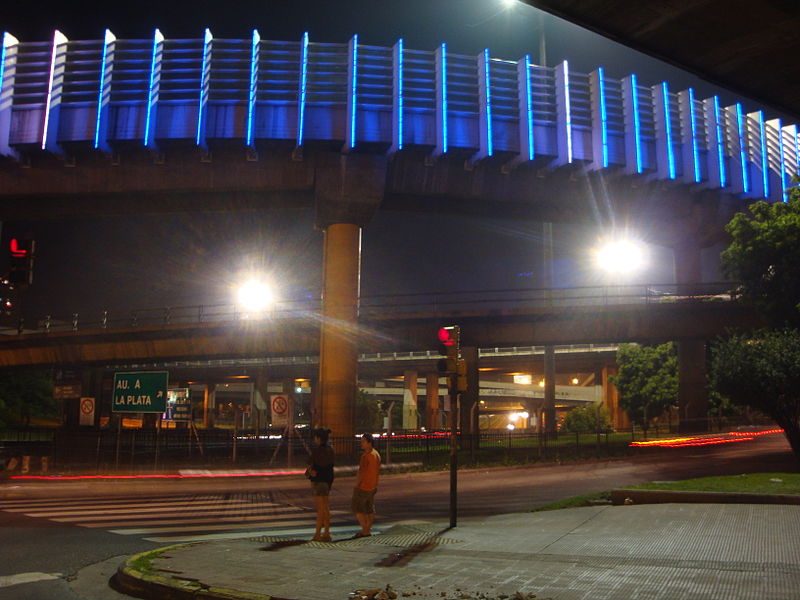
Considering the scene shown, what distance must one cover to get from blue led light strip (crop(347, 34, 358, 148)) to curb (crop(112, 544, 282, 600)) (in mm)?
28172

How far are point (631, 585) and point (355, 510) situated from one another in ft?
17.1

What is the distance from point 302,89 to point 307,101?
2.64ft

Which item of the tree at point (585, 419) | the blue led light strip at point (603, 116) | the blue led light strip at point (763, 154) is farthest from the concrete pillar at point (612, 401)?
the blue led light strip at point (603, 116)

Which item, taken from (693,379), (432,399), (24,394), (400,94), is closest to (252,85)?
(400,94)

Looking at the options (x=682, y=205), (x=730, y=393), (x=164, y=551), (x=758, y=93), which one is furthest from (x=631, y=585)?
(x=682, y=205)

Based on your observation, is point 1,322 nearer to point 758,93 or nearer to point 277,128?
point 277,128

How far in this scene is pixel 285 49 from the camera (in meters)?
35.8

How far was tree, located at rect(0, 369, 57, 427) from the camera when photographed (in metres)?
52.7

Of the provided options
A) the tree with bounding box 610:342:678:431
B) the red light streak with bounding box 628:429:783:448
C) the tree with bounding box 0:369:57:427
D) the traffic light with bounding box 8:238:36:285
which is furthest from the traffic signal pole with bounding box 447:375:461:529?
the tree with bounding box 0:369:57:427

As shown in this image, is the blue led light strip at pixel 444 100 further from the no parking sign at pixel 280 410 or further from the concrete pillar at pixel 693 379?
the concrete pillar at pixel 693 379

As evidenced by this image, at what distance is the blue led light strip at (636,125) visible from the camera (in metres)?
38.2

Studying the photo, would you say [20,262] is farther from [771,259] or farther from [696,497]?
[771,259]

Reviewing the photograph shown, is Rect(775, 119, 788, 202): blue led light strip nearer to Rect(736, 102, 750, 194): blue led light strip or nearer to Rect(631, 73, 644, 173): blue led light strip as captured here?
Rect(736, 102, 750, 194): blue led light strip

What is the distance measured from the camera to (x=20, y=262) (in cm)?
1470
